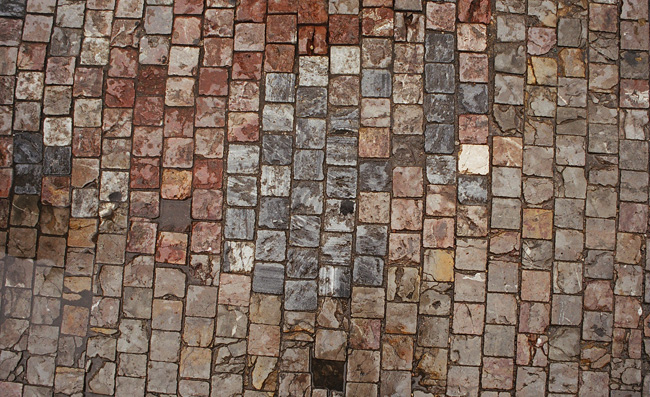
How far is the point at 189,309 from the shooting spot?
348cm

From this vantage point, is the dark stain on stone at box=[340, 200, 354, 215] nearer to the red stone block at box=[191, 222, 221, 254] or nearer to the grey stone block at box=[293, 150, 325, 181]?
the grey stone block at box=[293, 150, 325, 181]

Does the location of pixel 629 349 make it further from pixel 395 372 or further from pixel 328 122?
pixel 328 122

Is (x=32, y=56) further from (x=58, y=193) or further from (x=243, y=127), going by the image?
(x=243, y=127)

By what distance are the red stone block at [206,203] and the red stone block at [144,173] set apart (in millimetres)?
338

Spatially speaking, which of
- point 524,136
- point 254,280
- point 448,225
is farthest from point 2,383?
point 524,136

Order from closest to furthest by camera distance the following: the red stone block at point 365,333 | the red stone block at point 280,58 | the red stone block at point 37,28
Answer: the red stone block at point 365,333, the red stone block at point 280,58, the red stone block at point 37,28

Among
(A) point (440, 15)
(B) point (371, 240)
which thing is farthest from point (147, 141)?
A: (A) point (440, 15)

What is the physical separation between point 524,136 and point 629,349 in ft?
6.14

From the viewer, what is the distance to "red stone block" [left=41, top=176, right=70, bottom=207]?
3.55m

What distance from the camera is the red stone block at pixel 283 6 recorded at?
11.7 ft

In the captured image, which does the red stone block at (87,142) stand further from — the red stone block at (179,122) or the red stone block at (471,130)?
the red stone block at (471,130)

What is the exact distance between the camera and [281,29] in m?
3.56

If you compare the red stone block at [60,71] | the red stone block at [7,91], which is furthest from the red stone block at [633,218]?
the red stone block at [7,91]

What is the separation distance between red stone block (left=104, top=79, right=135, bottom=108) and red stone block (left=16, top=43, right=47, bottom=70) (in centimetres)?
61
